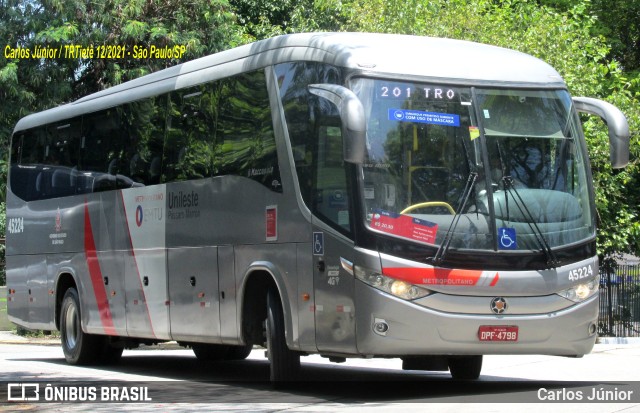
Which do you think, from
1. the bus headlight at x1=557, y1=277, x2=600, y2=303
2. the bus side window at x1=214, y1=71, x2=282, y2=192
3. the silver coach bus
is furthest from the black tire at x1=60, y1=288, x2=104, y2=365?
the bus headlight at x1=557, y1=277, x2=600, y2=303

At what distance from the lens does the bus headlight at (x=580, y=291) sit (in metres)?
12.5

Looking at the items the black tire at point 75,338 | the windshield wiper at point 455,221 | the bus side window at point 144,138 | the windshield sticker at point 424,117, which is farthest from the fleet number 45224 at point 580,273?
the black tire at point 75,338

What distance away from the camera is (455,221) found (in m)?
12.1

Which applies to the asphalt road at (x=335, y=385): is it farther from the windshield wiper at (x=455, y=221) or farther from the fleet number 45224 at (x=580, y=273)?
the windshield wiper at (x=455, y=221)

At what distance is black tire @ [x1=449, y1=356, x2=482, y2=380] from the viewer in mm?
14688

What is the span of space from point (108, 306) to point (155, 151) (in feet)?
9.03

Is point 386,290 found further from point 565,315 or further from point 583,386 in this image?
point 583,386

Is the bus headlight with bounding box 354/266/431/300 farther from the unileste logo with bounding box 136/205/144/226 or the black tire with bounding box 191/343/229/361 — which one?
the black tire with bounding box 191/343/229/361

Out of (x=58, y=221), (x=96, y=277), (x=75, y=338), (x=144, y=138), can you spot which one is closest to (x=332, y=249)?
(x=144, y=138)

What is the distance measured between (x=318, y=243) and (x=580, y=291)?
272 centimetres

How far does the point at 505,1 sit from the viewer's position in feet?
101

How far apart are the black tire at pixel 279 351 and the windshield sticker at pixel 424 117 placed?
260 centimetres

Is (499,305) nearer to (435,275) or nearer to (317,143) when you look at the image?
(435,275)

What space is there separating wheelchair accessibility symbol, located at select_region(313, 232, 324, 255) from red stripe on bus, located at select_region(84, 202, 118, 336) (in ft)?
20.4
